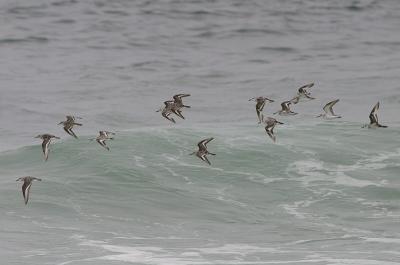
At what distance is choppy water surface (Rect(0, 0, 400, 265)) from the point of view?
24.5 m

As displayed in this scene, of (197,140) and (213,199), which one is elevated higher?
(197,140)

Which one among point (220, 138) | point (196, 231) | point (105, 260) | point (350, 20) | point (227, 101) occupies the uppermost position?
point (350, 20)

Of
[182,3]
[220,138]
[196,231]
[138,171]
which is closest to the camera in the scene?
[196,231]

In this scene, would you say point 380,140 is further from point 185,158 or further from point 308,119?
point 185,158

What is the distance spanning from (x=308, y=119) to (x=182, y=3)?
27.4m

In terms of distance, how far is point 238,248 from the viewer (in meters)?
23.5

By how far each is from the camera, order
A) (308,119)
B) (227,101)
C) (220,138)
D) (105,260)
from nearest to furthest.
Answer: (105,260) < (220,138) < (308,119) < (227,101)

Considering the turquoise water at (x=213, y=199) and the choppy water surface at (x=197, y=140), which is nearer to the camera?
the turquoise water at (x=213, y=199)

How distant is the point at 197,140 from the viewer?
3416 cm

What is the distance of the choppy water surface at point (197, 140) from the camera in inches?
965

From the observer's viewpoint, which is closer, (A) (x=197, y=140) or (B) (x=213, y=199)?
(B) (x=213, y=199)

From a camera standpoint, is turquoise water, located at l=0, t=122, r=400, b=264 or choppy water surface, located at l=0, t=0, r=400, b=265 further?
choppy water surface, located at l=0, t=0, r=400, b=265

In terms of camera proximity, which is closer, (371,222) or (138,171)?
(371,222)

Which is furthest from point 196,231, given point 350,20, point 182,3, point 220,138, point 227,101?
point 182,3
